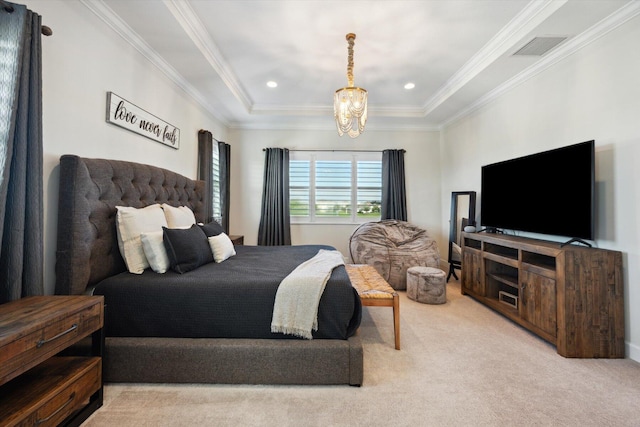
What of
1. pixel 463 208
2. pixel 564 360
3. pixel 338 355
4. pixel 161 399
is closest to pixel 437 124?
pixel 463 208

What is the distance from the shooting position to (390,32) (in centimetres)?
257

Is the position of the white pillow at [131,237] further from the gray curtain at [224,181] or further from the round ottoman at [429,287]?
the round ottoman at [429,287]

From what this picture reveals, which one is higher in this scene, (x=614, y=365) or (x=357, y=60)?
(x=357, y=60)

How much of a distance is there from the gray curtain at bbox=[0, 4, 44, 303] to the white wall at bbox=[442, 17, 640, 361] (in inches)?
156

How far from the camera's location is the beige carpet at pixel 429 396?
1451mm

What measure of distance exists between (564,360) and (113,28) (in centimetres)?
438

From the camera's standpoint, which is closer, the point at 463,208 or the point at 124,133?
the point at 124,133

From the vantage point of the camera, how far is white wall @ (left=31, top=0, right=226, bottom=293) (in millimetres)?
1747

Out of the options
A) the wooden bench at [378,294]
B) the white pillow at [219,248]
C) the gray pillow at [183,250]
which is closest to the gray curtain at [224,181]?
the white pillow at [219,248]

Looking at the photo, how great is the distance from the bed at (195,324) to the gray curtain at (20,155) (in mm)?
238

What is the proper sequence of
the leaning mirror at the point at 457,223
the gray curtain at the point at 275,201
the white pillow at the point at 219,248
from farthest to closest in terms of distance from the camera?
the gray curtain at the point at 275,201 < the leaning mirror at the point at 457,223 < the white pillow at the point at 219,248

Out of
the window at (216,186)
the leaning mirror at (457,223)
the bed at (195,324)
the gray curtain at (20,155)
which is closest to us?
the gray curtain at (20,155)

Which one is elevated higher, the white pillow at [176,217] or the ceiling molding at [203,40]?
the ceiling molding at [203,40]

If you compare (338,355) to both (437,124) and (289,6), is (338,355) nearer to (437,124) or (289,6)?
(289,6)
